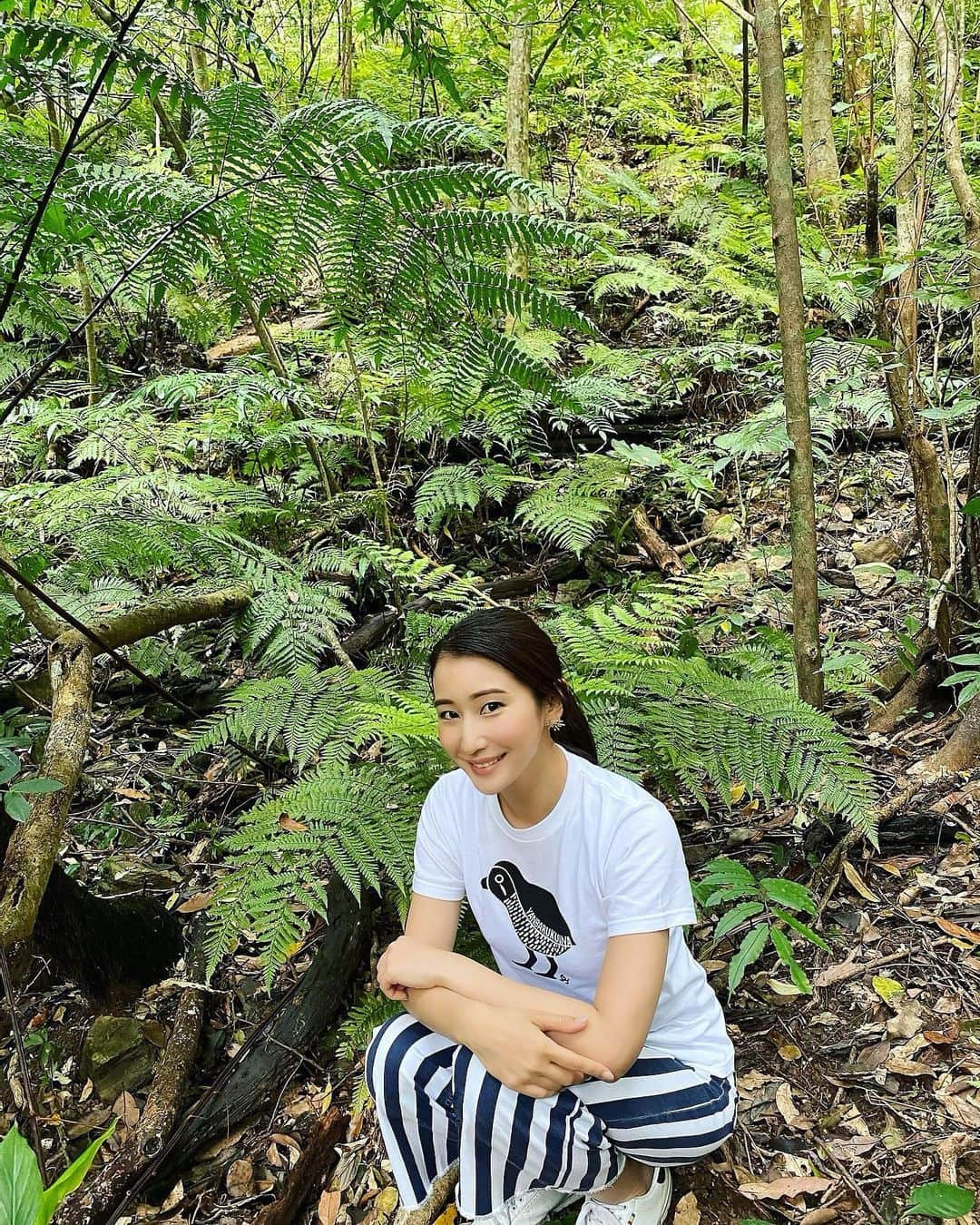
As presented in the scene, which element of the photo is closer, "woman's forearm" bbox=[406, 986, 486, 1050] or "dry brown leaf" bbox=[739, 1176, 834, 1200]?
"woman's forearm" bbox=[406, 986, 486, 1050]

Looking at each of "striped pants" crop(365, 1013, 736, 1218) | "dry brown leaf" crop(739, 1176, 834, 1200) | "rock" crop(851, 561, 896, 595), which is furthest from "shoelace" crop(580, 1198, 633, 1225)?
"rock" crop(851, 561, 896, 595)

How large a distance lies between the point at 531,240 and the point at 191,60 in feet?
12.7

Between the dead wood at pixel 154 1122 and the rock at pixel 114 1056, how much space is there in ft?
0.33

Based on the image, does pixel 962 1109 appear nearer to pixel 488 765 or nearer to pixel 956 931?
pixel 956 931

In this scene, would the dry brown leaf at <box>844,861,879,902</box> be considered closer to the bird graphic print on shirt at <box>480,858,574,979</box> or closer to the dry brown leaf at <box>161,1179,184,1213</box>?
the bird graphic print on shirt at <box>480,858,574,979</box>

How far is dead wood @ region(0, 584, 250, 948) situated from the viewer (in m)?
1.97

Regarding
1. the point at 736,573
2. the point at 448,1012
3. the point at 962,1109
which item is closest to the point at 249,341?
the point at 736,573

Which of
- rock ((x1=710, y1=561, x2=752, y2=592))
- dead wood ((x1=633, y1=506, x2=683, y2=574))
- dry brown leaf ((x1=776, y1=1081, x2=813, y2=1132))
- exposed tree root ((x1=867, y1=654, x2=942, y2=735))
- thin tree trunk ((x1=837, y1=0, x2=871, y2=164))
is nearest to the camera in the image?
dry brown leaf ((x1=776, y1=1081, x2=813, y2=1132))

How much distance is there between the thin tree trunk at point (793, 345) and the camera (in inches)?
90.2

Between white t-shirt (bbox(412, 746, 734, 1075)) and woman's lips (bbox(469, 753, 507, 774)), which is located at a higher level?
woman's lips (bbox(469, 753, 507, 774))

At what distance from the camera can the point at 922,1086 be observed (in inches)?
81.8

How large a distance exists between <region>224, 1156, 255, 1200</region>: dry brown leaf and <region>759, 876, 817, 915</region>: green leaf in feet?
5.47

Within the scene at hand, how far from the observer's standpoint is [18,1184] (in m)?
1.14

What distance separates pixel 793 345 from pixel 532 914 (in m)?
1.67
